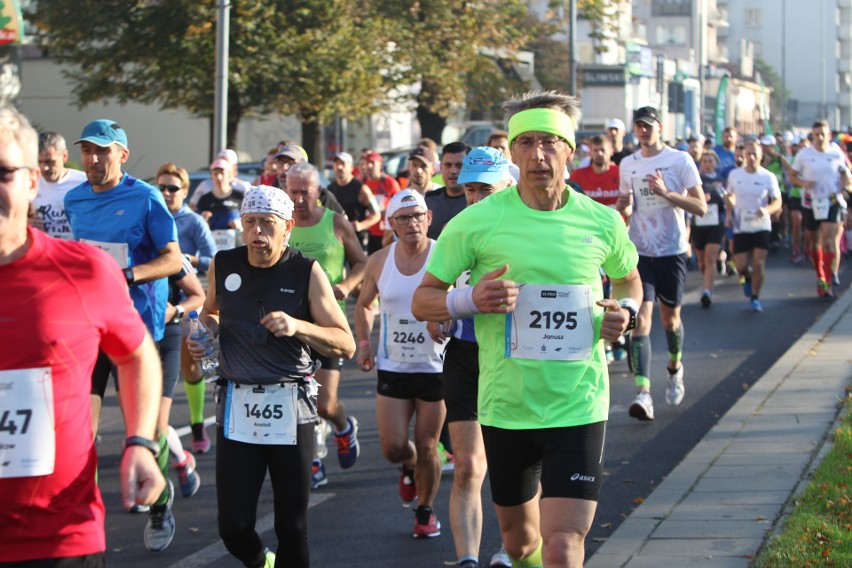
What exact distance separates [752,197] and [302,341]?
1280cm

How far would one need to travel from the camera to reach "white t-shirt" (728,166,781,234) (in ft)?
58.2

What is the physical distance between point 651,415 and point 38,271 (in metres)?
7.50

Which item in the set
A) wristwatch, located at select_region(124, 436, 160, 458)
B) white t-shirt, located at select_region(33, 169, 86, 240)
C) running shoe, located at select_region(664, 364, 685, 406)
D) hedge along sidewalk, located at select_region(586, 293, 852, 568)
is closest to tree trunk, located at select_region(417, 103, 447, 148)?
hedge along sidewalk, located at select_region(586, 293, 852, 568)

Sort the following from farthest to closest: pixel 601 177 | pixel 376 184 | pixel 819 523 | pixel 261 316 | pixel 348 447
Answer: pixel 376 184 < pixel 601 177 < pixel 348 447 < pixel 819 523 < pixel 261 316

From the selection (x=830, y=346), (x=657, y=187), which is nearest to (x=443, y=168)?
(x=657, y=187)

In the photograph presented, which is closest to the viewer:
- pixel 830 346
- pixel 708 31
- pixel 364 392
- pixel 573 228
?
pixel 573 228

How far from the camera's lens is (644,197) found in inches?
444

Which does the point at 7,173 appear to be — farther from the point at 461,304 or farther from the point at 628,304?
the point at 628,304

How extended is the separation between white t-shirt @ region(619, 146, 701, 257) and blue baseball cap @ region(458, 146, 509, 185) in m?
4.03

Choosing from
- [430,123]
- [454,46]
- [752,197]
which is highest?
[454,46]

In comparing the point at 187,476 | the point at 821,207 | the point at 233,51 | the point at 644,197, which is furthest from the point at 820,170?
the point at 233,51

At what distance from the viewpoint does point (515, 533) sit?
533 cm

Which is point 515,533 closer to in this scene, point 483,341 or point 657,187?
point 483,341

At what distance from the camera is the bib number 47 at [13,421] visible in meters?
3.58
